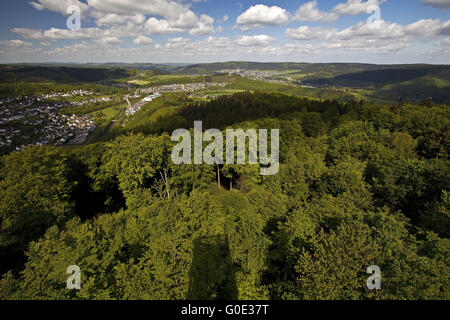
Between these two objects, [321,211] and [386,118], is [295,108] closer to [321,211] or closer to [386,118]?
[386,118]

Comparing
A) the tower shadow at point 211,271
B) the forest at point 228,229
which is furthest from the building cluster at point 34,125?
the tower shadow at point 211,271

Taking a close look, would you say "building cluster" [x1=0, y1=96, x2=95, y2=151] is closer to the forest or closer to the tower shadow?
the forest

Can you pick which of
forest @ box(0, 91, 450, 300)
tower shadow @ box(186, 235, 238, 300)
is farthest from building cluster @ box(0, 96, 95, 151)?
tower shadow @ box(186, 235, 238, 300)

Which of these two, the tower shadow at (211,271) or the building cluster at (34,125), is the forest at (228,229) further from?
the building cluster at (34,125)

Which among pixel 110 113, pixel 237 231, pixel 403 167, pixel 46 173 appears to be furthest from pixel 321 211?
pixel 110 113

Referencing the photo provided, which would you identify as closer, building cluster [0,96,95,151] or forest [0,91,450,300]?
forest [0,91,450,300]

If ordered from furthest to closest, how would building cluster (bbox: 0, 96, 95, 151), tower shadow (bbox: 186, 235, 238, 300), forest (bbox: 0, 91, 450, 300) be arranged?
building cluster (bbox: 0, 96, 95, 151) < tower shadow (bbox: 186, 235, 238, 300) < forest (bbox: 0, 91, 450, 300)

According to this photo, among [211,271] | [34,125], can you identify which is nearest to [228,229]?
[211,271]
